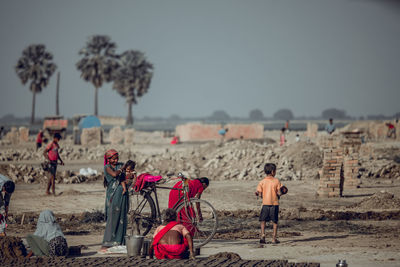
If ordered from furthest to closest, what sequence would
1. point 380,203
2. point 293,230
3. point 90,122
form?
point 90,122 → point 380,203 → point 293,230

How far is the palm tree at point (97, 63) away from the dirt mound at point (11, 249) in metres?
69.5

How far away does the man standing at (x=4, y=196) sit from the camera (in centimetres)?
912

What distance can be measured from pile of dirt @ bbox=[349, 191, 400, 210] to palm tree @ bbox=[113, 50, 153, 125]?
74647mm

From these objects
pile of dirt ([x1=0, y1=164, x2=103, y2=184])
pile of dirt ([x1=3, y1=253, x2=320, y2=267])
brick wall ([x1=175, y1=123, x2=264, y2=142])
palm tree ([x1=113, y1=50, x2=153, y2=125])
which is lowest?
pile of dirt ([x1=0, y1=164, x2=103, y2=184])

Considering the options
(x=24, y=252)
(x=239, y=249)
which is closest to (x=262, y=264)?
(x=239, y=249)

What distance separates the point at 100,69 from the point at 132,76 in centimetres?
1093

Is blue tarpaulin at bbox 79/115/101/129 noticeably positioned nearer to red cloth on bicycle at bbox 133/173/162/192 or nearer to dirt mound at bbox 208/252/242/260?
red cloth on bicycle at bbox 133/173/162/192

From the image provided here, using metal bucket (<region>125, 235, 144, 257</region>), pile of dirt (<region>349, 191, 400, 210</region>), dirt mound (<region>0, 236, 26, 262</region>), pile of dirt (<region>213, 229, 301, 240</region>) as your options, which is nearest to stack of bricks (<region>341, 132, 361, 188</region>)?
pile of dirt (<region>349, 191, 400, 210</region>)

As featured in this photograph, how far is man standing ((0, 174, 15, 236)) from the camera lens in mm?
9125

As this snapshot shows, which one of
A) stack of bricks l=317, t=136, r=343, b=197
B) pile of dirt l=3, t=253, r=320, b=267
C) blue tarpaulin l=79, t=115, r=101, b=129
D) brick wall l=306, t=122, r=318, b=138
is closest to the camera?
pile of dirt l=3, t=253, r=320, b=267

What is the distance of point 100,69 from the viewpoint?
77.8 metres

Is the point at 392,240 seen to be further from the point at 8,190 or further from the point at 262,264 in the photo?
the point at 8,190

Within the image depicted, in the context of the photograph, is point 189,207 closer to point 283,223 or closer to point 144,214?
point 144,214

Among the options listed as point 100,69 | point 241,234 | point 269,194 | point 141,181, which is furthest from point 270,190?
point 100,69
